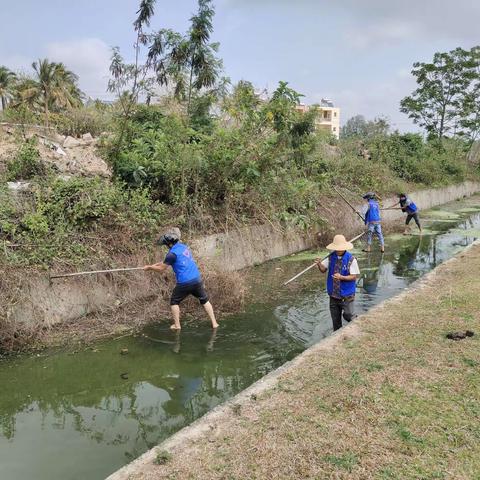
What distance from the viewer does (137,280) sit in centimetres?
816

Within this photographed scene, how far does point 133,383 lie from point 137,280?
2641mm

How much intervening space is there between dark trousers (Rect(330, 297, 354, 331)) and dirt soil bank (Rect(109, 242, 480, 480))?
2.39ft

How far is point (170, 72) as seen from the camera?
42.8ft

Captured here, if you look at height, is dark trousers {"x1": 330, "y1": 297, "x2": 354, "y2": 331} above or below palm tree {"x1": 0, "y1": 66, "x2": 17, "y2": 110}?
below

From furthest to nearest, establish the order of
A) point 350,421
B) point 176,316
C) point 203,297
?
1. point 203,297
2. point 176,316
3. point 350,421

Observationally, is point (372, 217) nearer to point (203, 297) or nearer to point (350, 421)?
point (203, 297)

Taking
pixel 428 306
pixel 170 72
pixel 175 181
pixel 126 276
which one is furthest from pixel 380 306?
pixel 170 72

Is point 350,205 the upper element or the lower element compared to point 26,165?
lower

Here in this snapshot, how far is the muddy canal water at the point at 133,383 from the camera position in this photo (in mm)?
4426

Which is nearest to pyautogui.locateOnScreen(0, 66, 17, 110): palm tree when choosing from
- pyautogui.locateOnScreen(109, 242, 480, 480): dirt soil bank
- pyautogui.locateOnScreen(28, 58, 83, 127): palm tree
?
pyautogui.locateOnScreen(28, 58, 83, 127): palm tree

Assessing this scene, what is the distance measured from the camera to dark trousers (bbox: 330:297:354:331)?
6660 mm

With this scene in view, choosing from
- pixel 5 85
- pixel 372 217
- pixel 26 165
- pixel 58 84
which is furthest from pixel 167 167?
pixel 5 85

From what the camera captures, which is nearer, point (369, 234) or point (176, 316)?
point (176, 316)

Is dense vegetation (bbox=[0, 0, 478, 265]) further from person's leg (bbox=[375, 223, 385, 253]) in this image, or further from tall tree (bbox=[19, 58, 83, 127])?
tall tree (bbox=[19, 58, 83, 127])
